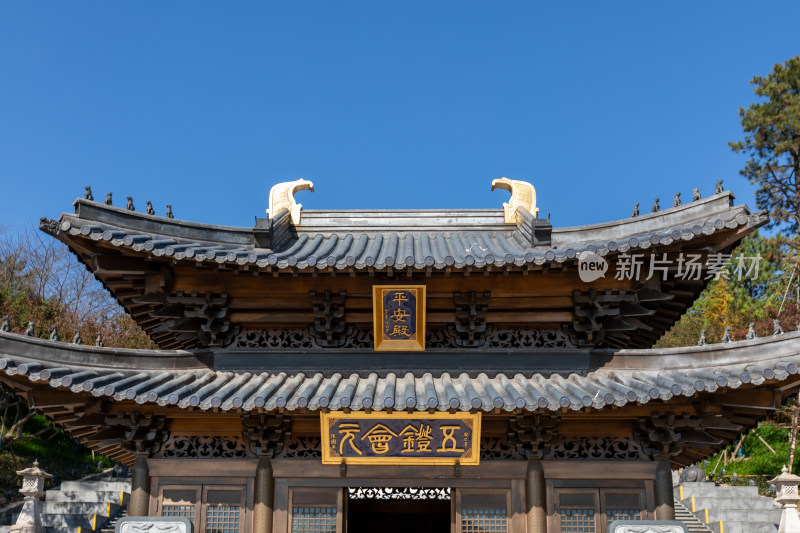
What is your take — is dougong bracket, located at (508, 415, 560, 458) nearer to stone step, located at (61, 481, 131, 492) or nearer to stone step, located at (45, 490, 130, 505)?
stone step, located at (45, 490, 130, 505)

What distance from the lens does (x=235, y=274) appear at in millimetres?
9898

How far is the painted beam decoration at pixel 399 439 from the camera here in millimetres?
9125

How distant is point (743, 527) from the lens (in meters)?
20.7

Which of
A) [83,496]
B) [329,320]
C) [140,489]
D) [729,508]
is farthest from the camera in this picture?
[83,496]

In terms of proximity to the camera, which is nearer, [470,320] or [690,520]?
[470,320]

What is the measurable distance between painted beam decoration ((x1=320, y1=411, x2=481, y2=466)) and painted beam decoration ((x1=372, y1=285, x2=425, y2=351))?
131cm

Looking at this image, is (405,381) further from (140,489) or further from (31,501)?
(31,501)

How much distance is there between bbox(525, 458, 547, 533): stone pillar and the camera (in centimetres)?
916

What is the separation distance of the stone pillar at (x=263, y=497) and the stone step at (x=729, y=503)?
18039 mm

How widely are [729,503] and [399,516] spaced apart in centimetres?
1282

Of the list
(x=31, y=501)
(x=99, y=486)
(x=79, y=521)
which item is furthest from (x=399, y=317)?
(x=99, y=486)

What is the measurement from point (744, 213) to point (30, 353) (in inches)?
397

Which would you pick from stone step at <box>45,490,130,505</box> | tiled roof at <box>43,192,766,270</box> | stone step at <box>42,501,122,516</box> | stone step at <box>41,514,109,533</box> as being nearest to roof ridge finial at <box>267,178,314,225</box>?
tiled roof at <box>43,192,766,270</box>

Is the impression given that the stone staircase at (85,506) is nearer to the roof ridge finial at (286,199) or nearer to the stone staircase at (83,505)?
the stone staircase at (83,505)
